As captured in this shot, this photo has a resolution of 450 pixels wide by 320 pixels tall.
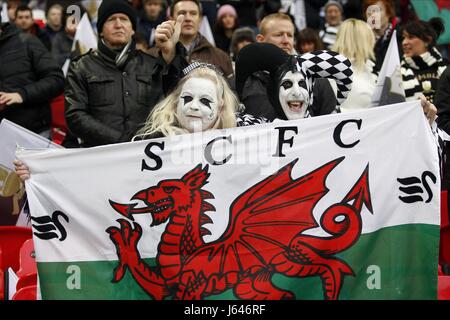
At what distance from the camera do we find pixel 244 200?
6.08 metres

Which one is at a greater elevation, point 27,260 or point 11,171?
point 11,171

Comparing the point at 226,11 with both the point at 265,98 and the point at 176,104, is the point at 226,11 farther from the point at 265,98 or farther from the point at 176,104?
the point at 176,104

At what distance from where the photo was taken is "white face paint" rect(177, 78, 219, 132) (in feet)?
21.1

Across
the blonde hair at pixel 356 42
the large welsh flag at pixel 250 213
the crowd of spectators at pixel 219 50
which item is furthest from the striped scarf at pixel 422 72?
the large welsh flag at pixel 250 213

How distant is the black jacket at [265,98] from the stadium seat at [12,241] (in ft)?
5.94

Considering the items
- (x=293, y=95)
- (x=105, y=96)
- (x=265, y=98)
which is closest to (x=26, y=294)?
(x=105, y=96)

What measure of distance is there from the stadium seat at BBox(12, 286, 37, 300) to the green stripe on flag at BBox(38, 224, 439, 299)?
1.19 ft

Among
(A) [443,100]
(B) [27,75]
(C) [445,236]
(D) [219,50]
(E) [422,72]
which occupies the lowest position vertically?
(C) [445,236]

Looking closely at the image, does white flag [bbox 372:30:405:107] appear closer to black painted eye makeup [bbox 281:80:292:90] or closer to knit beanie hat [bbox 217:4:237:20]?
black painted eye makeup [bbox 281:80:292:90]

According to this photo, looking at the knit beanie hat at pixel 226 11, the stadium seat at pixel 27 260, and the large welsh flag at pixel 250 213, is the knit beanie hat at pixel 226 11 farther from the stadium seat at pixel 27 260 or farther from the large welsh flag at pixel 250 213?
the large welsh flag at pixel 250 213

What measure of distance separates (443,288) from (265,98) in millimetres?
2036

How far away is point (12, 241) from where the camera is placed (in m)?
7.46

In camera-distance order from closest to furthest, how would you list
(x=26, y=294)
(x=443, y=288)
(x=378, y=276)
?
(x=378, y=276), (x=443, y=288), (x=26, y=294)
